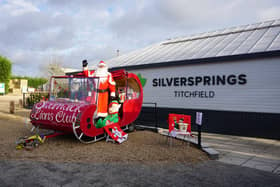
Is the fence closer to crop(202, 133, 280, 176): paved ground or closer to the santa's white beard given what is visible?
crop(202, 133, 280, 176): paved ground

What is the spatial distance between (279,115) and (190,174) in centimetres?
537

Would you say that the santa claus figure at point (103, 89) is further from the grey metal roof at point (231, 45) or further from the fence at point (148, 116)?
the grey metal roof at point (231, 45)

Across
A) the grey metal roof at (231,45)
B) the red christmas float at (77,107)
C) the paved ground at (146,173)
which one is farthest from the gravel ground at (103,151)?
the grey metal roof at (231,45)

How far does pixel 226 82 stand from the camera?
30.5ft

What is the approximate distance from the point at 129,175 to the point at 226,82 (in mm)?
6512

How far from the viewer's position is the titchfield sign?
912 centimetres

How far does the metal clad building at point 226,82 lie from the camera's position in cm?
834

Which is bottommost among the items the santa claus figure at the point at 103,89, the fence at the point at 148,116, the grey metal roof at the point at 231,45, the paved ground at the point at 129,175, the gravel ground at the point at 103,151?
the paved ground at the point at 129,175

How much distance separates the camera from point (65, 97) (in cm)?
711

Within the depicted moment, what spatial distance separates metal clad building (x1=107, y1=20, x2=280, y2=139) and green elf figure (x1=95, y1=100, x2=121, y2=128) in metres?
3.85

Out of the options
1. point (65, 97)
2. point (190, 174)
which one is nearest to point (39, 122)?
point (65, 97)

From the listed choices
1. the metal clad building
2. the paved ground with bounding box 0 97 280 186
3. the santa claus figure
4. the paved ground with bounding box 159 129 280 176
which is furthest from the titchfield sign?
the santa claus figure

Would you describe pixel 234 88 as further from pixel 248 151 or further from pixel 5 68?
pixel 5 68

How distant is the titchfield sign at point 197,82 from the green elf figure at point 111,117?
3.76 metres
